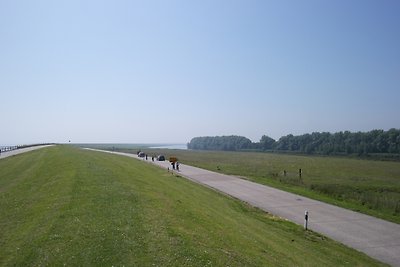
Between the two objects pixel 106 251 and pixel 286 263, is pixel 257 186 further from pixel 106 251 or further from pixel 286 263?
pixel 106 251

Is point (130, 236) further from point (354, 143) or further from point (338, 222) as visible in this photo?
point (354, 143)

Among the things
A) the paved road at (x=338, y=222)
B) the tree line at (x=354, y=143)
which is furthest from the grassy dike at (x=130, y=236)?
the tree line at (x=354, y=143)

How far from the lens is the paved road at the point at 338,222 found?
1739 cm

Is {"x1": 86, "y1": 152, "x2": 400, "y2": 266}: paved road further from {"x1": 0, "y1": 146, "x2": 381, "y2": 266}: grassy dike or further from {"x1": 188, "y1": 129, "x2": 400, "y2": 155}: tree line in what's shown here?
{"x1": 188, "y1": 129, "x2": 400, "y2": 155}: tree line


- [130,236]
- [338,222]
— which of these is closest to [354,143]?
[338,222]

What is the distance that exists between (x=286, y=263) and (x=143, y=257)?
16.4ft

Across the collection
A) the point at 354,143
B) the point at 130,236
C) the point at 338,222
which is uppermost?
the point at 354,143

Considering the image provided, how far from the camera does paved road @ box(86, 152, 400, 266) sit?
17391mm

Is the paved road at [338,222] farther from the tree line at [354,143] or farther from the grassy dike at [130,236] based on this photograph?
the tree line at [354,143]

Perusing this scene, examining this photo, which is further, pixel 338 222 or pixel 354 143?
pixel 354 143

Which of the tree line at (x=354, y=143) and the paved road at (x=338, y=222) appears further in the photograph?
the tree line at (x=354, y=143)

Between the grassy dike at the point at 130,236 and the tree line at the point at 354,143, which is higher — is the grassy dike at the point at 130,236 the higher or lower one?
the lower one

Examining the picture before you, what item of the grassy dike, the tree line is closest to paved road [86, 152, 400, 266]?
the grassy dike

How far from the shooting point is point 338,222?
22312mm
